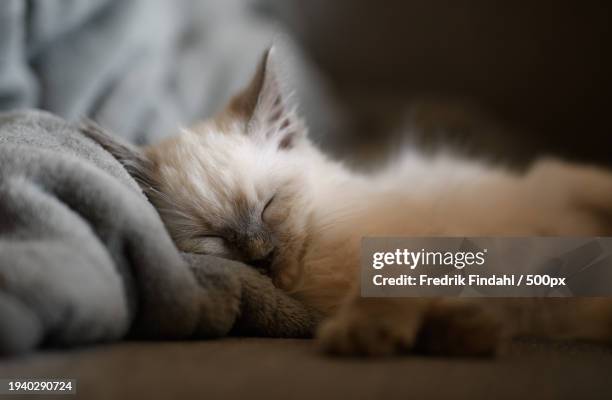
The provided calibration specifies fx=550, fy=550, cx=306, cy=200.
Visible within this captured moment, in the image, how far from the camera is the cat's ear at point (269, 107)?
116 cm


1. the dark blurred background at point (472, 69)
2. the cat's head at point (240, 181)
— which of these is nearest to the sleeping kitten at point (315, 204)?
the cat's head at point (240, 181)

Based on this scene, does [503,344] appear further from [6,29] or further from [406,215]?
[6,29]

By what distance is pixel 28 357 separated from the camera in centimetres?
65

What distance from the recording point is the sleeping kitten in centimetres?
95

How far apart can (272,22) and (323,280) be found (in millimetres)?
1228

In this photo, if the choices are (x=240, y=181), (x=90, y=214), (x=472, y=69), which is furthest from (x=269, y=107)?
(x=472, y=69)

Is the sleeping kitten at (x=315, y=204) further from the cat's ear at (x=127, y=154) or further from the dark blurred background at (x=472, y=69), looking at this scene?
the dark blurred background at (x=472, y=69)

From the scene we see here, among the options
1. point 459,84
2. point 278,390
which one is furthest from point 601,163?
point 278,390

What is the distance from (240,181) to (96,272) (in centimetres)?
38

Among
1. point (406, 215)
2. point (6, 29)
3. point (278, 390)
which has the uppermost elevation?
point (6, 29)

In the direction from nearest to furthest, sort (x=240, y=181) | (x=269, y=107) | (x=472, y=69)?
(x=240, y=181) → (x=269, y=107) → (x=472, y=69)

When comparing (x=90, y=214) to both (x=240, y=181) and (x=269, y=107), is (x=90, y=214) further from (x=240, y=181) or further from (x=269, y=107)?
(x=269, y=107)

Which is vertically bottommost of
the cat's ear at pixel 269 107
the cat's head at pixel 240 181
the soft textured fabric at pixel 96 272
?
the soft textured fabric at pixel 96 272

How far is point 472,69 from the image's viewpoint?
1736mm
